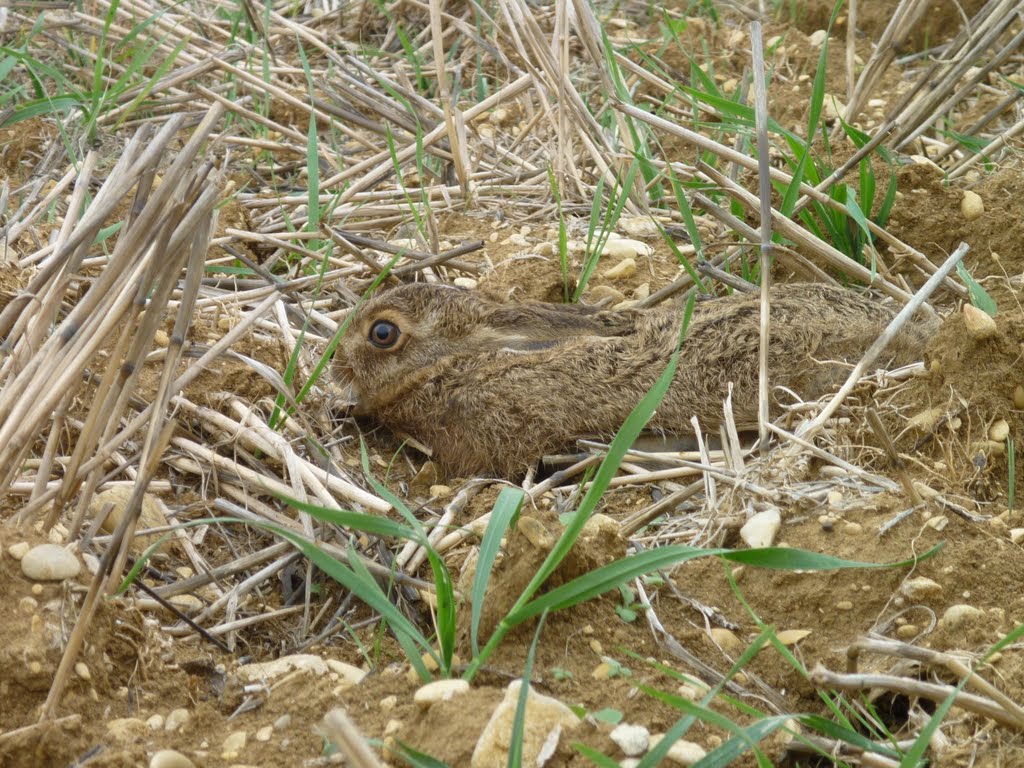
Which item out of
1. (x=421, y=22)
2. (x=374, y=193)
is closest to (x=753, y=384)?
(x=374, y=193)

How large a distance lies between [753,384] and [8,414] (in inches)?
86.9

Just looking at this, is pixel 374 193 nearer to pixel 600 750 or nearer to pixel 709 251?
pixel 709 251

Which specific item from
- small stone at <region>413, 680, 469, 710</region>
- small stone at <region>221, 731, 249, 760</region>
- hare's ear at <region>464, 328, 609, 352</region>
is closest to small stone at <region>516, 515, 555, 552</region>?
small stone at <region>413, 680, 469, 710</region>

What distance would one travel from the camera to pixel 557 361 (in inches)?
160

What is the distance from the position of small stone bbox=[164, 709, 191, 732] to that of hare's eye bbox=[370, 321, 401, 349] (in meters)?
2.03

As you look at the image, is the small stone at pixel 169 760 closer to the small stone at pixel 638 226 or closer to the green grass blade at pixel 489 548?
the green grass blade at pixel 489 548

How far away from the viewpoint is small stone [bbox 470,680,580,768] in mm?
2141

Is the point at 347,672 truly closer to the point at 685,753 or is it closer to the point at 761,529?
the point at 685,753

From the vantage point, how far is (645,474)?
146 inches

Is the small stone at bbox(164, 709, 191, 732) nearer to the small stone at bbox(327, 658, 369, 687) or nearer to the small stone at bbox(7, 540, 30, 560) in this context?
the small stone at bbox(327, 658, 369, 687)

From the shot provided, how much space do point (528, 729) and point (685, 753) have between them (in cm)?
30

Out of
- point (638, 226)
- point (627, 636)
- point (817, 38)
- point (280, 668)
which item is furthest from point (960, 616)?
point (817, 38)

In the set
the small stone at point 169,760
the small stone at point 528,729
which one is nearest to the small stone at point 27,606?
the small stone at point 169,760

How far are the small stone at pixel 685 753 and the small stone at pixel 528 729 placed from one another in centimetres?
18
